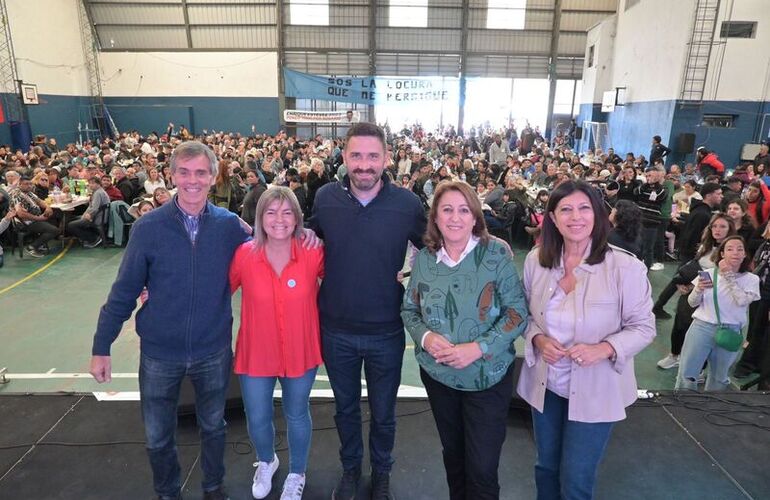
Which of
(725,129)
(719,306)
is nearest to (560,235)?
(719,306)

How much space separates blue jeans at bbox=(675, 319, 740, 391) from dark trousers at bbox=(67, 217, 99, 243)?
27.7 ft

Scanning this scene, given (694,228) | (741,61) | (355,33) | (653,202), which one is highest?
(355,33)

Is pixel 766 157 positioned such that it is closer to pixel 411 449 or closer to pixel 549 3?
pixel 411 449

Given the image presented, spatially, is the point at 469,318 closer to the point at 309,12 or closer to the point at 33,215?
the point at 33,215

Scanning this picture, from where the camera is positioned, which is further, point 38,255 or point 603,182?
point 603,182

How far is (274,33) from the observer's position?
66.6 ft

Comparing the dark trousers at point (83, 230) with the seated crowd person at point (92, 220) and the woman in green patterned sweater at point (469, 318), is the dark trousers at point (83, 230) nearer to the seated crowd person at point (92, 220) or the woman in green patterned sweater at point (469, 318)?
the seated crowd person at point (92, 220)

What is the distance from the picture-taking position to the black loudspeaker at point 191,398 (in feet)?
10.0

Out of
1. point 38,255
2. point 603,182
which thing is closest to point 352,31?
point 603,182

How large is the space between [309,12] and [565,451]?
21.1 metres

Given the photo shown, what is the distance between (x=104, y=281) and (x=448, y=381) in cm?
627

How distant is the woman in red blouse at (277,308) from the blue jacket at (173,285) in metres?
0.11

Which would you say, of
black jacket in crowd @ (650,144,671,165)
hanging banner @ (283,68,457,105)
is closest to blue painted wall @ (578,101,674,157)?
black jacket in crowd @ (650,144,671,165)

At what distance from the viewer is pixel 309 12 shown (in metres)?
20.0
